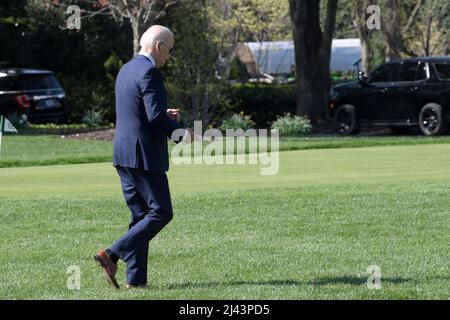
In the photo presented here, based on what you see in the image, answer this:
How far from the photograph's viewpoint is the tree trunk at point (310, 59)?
32.3 metres

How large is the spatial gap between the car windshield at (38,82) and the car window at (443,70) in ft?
34.5

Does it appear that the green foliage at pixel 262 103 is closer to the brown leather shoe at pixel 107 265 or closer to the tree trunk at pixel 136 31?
the tree trunk at pixel 136 31

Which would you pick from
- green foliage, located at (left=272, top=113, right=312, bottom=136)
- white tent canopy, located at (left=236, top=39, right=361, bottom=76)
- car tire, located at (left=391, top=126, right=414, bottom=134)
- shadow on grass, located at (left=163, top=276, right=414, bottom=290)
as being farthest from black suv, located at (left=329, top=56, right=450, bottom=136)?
white tent canopy, located at (left=236, top=39, right=361, bottom=76)

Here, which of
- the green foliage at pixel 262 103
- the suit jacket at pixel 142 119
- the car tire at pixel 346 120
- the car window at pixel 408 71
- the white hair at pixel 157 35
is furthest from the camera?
the green foliage at pixel 262 103

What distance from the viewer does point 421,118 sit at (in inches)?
1128

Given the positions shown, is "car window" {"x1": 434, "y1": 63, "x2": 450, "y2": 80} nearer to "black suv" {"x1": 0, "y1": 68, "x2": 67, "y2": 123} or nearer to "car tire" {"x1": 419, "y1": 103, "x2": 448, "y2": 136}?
"car tire" {"x1": 419, "y1": 103, "x2": 448, "y2": 136}

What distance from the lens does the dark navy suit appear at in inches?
359

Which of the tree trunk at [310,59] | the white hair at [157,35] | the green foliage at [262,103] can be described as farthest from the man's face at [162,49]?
the green foliage at [262,103]

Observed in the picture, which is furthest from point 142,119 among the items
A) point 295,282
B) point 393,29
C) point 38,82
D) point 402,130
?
point 393,29

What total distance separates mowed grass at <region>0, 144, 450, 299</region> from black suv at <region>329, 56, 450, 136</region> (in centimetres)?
943

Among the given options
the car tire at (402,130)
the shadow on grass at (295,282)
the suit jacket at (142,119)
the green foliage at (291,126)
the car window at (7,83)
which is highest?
the suit jacket at (142,119)

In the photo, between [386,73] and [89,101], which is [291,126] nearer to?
[386,73]

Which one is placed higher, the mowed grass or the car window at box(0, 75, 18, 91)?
the mowed grass
